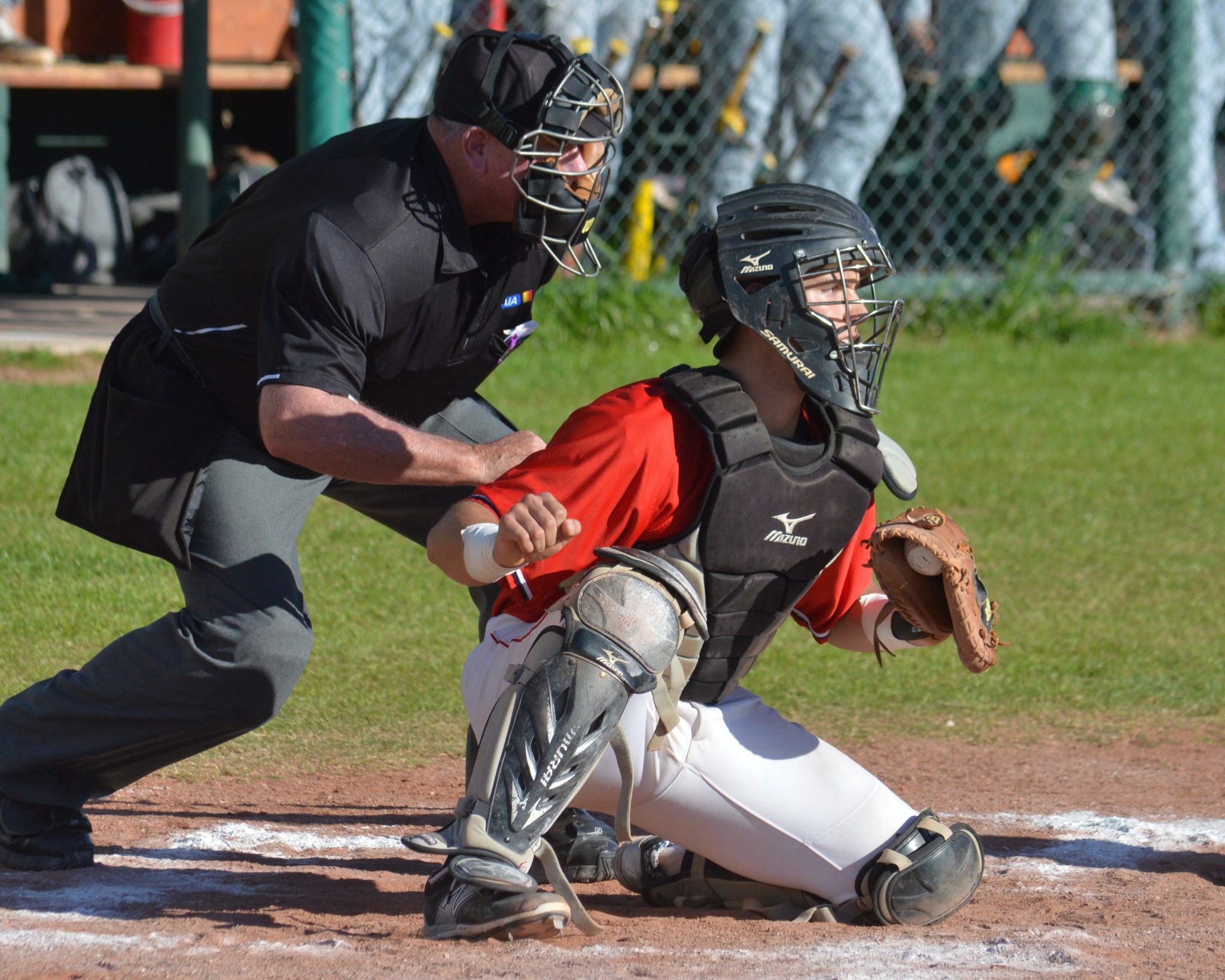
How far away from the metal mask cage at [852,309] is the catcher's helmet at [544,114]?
0.56 meters

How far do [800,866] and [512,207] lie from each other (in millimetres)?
1416

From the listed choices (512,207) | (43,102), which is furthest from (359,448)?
(43,102)

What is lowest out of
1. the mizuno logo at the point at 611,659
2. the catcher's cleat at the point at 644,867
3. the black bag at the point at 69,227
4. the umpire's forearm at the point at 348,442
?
the black bag at the point at 69,227

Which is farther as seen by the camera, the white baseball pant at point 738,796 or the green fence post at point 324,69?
the green fence post at point 324,69

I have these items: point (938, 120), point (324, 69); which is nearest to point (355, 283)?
point (324, 69)

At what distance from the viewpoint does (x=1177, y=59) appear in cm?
912

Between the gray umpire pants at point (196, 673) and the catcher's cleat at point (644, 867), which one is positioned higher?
the gray umpire pants at point (196, 673)

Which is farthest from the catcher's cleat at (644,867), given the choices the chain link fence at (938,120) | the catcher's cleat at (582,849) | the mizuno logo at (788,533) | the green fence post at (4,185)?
the green fence post at (4,185)

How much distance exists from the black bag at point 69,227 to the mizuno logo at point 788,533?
7.78 meters

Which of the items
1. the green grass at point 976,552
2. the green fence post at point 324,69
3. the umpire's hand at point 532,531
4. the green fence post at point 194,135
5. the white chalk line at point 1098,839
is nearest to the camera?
the umpire's hand at point 532,531

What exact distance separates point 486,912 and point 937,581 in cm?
103

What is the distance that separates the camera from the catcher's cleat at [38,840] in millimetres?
3107

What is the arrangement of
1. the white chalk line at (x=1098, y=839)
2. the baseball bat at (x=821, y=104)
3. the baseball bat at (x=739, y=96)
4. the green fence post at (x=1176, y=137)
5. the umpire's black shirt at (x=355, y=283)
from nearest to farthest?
1. the umpire's black shirt at (x=355, y=283)
2. the white chalk line at (x=1098, y=839)
3. the baseball bat at (x=739, y=96)
4. the baseball bat at (x=821, y=104)
5. the green fence post at (x=1176, y=137)

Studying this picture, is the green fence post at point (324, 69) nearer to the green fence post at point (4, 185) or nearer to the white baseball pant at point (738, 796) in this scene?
the green fence post at point (4, 185)
